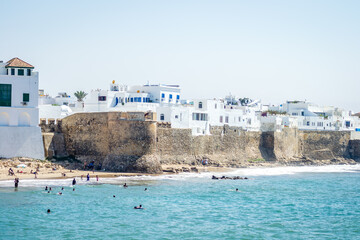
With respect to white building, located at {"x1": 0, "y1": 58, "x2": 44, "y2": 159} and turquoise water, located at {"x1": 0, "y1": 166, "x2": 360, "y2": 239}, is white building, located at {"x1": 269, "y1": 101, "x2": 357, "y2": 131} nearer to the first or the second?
turquoise water, located at {"x1": 0, "y1": 166, "x2": 360, "y2": 239}

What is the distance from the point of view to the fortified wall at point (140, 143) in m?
50.2

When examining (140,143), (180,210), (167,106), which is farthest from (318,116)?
(180,210)

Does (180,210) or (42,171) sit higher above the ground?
(42,171)

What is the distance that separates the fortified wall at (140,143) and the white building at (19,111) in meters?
1.86

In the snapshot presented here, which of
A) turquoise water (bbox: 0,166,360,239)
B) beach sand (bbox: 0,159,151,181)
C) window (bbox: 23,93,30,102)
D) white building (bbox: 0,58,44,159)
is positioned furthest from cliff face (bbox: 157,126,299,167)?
window (bbox: 23,93,30,102)

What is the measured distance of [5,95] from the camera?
158 ft

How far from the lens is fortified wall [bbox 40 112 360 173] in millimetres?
50156

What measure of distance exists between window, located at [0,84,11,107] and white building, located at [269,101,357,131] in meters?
43.2

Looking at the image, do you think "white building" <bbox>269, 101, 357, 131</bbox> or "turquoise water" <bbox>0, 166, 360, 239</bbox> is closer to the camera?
"turquoise water" <bbox>0, 166, 360, 239</bbox>

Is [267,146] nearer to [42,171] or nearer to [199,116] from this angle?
[199,116]

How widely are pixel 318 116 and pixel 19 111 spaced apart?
47.8 meters

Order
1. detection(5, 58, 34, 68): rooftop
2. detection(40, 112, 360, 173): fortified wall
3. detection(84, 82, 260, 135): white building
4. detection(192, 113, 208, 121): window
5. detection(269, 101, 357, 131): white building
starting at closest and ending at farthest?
detection(5, 58, 34, 68): rooftop
detection(40, 112, 360, 173): fortified wall
detection(84, 82, 260, 135): white building
detection(192, 113, 208, 121): window
detection(269, 101, 357, 131): white building

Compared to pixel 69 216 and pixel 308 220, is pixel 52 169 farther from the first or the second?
pixel 308 220

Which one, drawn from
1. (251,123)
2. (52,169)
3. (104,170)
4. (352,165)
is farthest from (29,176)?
(352,165)
